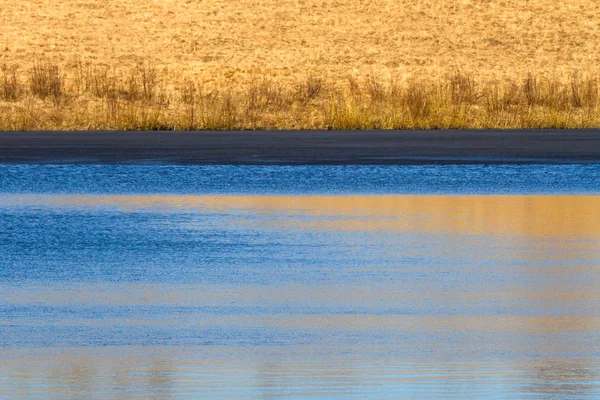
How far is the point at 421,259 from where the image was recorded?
9.91m

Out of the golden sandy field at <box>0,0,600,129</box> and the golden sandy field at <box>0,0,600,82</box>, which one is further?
the golden sandy field at <box>0,0,600,82</box>

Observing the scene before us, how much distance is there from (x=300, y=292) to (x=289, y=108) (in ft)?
74.7

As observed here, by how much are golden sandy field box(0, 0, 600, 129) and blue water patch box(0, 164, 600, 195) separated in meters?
27.2

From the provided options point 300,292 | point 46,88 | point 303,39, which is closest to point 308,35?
point 303,39

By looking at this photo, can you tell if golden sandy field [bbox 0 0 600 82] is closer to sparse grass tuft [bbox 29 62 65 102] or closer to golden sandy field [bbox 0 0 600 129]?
golden sandy field [bbox 0 0 600 129]

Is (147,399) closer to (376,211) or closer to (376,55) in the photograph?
(376,211)

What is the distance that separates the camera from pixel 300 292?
8.54 m

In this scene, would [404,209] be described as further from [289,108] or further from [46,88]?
[46,88]

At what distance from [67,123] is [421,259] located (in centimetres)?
1713

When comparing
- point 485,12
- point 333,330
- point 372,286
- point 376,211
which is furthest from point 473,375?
point 485,12

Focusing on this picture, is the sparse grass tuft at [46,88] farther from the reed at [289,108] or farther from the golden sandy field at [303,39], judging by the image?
the golden sandy field at [303,39]

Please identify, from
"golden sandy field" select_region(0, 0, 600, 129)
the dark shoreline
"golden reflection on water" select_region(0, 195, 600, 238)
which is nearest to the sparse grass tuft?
the dark shoreline

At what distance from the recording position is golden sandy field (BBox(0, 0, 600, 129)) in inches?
1965

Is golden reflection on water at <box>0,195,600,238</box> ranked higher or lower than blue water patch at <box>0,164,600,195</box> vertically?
higher
